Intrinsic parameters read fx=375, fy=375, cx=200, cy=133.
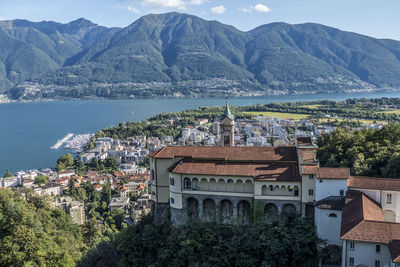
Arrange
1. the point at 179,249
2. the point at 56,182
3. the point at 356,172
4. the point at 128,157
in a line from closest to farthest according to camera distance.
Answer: the point at 179,249
the point at 356,172
the point at 56,182
the point at 128,157

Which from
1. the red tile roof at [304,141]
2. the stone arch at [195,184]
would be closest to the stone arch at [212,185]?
the stone arch at [195,184]

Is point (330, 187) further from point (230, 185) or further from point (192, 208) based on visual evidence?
point (192, 208)

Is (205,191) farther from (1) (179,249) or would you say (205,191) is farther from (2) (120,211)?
(2) (120,211)

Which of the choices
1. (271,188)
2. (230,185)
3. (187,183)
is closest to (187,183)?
(187,183)

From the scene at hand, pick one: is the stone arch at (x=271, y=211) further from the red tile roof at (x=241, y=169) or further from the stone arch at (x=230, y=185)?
the stone arch at (x=230, y=185)

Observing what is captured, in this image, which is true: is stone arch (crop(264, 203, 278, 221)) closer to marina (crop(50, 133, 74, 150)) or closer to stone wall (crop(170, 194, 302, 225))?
stone wall (crop(170, 194, 302, 225))

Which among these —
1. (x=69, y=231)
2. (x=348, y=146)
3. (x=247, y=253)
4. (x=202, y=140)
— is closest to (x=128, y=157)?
(x=202, y=140)
